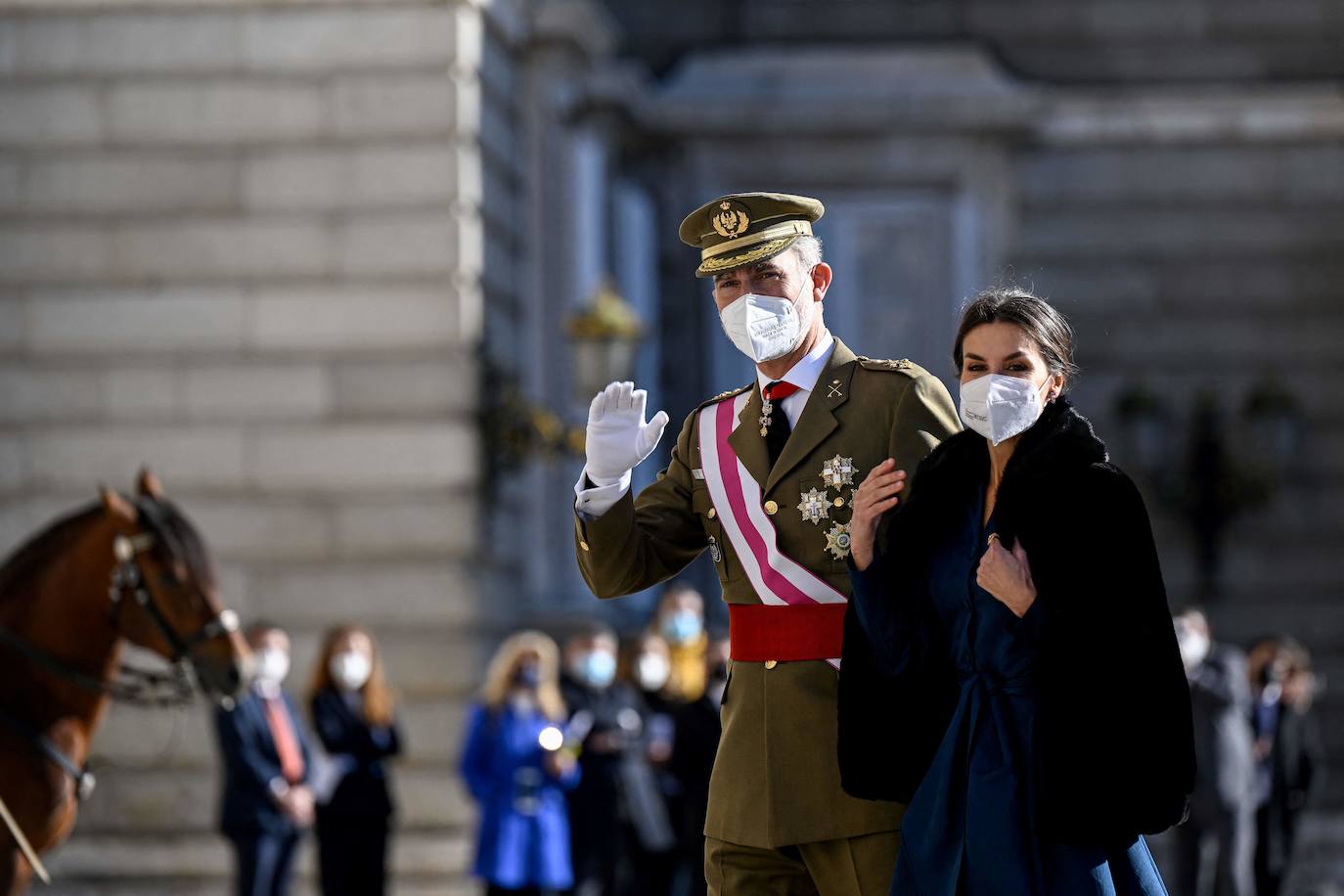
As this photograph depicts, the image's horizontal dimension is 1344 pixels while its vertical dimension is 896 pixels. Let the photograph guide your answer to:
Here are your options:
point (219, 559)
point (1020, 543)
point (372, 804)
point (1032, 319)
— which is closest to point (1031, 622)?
point (1020, 543)

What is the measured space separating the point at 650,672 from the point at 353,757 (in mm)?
1900

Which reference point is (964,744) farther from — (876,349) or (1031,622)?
(876,349)

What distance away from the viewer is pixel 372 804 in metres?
11.0

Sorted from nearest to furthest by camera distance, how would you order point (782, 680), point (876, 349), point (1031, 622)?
point (1031, 622)
point (782, 680)
point (876, 349)

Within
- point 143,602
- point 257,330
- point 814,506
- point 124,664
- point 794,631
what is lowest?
point 124,664

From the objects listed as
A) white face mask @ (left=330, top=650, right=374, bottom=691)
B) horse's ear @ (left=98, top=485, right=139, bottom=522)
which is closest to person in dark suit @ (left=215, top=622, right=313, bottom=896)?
white face mask @ (left=330, top=650, right=374, bottom=691)

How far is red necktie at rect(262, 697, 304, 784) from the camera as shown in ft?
34.9

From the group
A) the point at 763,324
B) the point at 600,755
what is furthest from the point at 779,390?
the point at 600,755

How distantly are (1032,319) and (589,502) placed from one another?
1038 millimetres

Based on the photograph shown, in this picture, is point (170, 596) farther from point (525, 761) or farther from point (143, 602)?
point (525, 761)

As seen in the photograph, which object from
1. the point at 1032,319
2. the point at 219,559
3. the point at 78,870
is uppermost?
the point at 1032,319

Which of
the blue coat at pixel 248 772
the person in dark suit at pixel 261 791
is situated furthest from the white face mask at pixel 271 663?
the blue coat at pixel 248 772

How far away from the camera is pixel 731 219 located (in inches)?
197

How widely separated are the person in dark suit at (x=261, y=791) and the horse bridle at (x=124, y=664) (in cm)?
225
